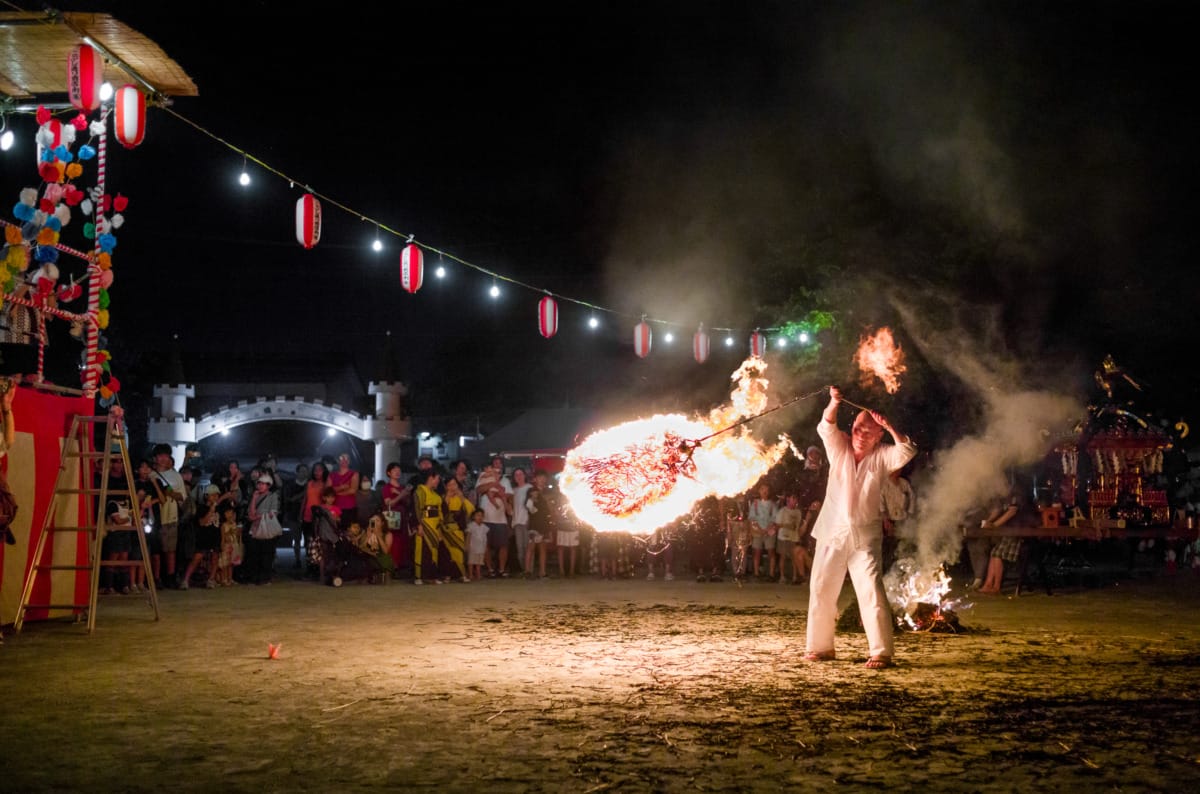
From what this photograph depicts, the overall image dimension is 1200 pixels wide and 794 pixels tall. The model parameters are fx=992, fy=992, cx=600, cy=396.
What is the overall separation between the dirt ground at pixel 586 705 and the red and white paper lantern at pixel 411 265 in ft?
20.7

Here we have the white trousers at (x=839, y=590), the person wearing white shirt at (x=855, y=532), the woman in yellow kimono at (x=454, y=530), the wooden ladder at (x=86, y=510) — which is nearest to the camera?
the white trousers at (x=839, y=590)

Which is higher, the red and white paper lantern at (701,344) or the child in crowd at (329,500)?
the red and white paper lantern at (701,344)

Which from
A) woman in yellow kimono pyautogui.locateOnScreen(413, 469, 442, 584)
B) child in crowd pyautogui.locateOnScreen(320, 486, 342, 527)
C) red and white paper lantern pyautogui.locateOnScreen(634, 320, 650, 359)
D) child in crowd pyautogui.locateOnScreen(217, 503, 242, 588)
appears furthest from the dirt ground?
red and white paper lantern pyautogui.locateOnScreen(634, 320, 650, 359)

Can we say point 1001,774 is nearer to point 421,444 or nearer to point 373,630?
point 373,630

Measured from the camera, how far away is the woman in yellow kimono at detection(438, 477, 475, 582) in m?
15.3

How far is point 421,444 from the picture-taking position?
3828 centimetres

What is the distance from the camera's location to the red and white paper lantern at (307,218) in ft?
42.2

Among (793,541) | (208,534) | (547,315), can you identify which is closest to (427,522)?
(208,534)

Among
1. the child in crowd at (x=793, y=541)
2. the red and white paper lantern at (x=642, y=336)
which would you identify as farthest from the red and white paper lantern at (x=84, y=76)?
the red and white paper lantern at (x=642, y=336)

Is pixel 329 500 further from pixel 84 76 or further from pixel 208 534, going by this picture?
pixel 84 76

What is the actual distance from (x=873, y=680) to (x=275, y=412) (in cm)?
2686

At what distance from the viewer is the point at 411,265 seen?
49.7ft

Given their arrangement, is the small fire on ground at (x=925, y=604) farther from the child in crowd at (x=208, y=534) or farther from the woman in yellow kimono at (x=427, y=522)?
the child in crowd at (x=208, y=534)

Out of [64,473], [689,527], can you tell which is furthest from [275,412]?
[64,473]
